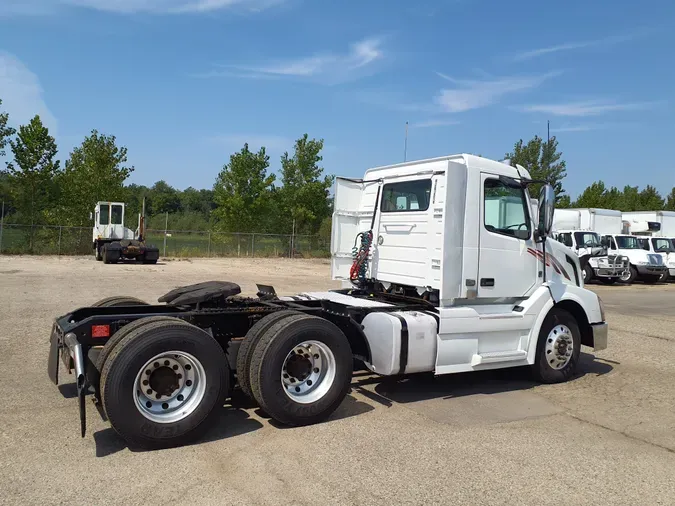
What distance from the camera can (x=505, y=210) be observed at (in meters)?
7.03

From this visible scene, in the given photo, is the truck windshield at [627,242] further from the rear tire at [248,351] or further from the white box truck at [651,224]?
the rear tire at [248,351]

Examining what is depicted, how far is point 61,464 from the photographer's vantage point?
14.3 ft

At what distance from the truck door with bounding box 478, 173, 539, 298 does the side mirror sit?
0.76 ft

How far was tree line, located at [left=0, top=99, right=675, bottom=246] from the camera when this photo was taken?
33812mm

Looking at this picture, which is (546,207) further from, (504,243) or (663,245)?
(663,245)

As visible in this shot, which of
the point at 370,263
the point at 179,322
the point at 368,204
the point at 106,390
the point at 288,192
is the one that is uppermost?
the point at 288,192

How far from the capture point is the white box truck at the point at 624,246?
84.9ft

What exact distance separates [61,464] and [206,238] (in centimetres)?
3576

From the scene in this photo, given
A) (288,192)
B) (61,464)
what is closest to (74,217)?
(288,192)

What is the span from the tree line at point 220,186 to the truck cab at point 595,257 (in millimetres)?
9782

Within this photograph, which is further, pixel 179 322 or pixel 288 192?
pixel 288 192

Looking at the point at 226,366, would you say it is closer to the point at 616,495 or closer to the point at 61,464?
the point at 61,464

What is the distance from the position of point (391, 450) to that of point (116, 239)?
29265 millimetres

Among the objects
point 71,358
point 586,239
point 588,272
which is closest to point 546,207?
point 71,358
